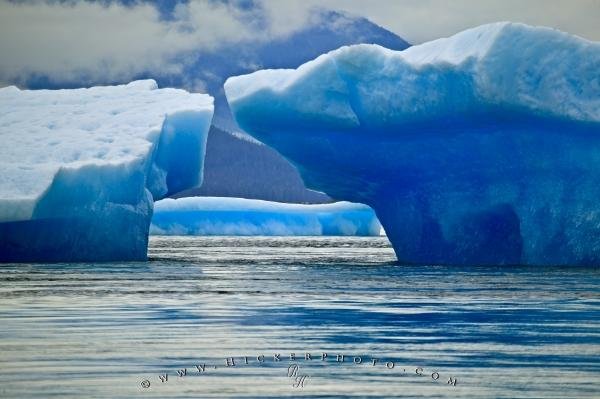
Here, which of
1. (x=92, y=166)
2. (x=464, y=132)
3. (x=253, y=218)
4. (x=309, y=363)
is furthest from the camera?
(x=253, y=218)

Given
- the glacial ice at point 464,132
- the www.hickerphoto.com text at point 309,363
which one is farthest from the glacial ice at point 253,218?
the www.hickerphoto.com text at point 309,363

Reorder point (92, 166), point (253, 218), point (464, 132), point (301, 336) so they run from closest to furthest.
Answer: point (301, 336) → point (464, 132) → point (92, 166) → point (253, 218)

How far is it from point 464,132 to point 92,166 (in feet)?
19.0

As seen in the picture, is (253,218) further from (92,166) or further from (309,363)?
(309,363)

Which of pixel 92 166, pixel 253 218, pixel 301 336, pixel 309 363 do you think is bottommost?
pixel 253 218

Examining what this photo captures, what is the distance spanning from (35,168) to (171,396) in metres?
14.5

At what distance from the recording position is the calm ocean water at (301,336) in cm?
795

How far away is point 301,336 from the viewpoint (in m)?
10.5

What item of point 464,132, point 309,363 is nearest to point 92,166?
point 464,132

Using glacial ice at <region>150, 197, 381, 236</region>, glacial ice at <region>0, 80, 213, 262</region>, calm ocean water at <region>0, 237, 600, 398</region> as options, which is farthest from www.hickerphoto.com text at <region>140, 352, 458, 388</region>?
glacial ice at <region>150, 197, 381, 236</region>

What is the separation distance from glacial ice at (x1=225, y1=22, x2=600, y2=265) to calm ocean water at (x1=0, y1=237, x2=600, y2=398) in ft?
8.04

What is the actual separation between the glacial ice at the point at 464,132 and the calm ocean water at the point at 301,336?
245 centimetres

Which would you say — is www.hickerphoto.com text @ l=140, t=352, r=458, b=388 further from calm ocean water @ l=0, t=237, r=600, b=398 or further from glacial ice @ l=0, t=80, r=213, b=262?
glacial ice @ l=0, t=80, r=213, b=262

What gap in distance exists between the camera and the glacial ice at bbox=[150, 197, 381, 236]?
47938mm
